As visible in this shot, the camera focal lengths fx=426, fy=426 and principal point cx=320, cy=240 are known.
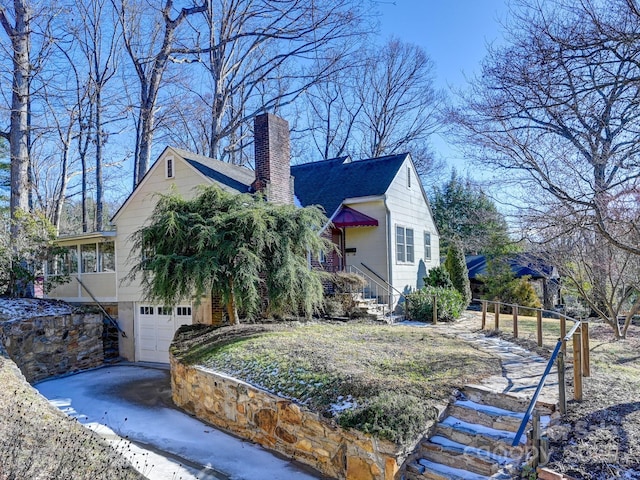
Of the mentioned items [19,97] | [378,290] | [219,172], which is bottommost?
[378,290]

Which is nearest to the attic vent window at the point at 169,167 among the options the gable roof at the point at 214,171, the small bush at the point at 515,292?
the gable roof at the point at 214,171

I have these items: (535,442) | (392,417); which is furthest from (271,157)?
(535,442)

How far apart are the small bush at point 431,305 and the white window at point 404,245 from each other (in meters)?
2.01

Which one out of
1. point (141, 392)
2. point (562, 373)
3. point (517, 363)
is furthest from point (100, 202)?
point (562, 373)

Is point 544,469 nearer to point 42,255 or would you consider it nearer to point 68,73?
point 42,255

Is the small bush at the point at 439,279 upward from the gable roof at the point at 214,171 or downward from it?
downward

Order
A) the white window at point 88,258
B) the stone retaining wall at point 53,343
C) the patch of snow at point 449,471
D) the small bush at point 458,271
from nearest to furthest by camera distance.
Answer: the patch of snow at point 449,471, the stone retaining wall at point 53,343, the white window at point 88,258, the small bush at point 458,271

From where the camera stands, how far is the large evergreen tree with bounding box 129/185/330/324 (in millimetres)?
8812

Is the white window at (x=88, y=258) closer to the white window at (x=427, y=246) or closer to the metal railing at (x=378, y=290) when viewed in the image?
the metal railing at (x=378, y=290)

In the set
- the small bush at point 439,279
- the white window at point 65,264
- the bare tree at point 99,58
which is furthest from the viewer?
the bare tree at point 99,58

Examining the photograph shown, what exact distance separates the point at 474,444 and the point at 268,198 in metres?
8.11

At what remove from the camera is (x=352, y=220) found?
1394cm

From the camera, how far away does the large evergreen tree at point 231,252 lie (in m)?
8.81

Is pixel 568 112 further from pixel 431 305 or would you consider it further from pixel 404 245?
pixel 404 245
